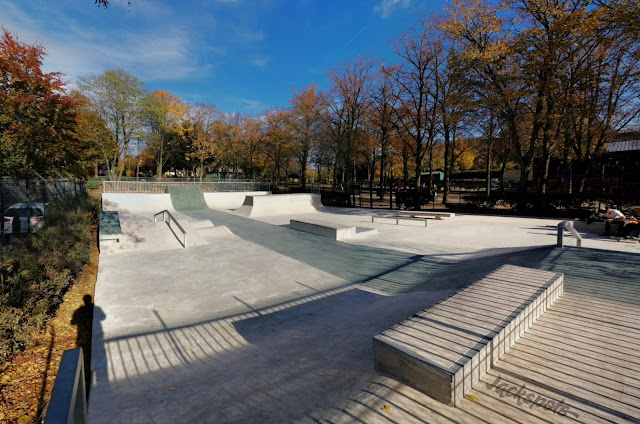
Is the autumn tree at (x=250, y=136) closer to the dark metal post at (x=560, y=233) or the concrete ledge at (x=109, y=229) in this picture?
the concrete ledge at (x=109, y=229)

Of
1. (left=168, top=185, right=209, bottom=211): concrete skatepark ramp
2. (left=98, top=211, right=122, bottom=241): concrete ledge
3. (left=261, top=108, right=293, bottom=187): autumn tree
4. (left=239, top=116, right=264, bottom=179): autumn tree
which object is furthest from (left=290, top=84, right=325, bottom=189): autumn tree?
(left=98, top=211, right=122, bottom=241): concrete ledge

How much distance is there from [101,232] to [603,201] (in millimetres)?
22851

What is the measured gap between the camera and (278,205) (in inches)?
838

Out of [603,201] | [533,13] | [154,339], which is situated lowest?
[154,339]

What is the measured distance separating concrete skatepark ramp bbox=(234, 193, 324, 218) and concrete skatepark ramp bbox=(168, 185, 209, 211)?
12.9ft

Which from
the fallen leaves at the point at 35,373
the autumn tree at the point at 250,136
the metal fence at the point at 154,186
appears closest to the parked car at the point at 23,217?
the fallen leaves at the point at 35,373

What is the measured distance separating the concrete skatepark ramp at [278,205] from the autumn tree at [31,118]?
30.8 ft

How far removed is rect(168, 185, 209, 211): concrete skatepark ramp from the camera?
22953 mm

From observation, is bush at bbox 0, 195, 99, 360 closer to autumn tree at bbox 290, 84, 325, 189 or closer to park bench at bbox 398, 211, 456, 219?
park bench at bbox 398, 211, 456, 219

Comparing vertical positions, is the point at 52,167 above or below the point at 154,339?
above

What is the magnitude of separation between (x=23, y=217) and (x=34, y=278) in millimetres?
6241

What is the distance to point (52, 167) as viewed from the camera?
12828 millimetres

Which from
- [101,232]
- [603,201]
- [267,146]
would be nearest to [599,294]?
[101,232]

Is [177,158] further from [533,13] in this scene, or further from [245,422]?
[245,422]
